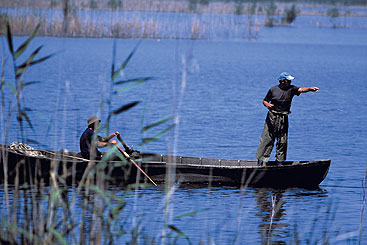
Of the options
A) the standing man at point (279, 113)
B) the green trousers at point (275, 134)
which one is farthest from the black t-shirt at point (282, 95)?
the green trousers at point (275, 134)

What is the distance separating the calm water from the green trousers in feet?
2.27

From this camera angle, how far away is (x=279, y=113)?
12219 mm

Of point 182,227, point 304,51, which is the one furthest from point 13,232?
point 304,51

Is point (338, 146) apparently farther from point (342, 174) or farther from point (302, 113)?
point (302, 113)

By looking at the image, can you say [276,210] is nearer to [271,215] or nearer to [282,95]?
[271,215]

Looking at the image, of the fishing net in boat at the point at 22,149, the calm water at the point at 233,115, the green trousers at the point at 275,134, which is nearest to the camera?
the calm water at the point at 233,115

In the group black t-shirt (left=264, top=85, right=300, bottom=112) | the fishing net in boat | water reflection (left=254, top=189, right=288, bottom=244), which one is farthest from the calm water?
black t-shirt (left=264, top=85, right=300, bottom=112)

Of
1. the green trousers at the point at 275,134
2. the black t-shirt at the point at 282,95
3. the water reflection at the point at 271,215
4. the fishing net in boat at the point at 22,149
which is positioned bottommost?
the water reflection at the point at 271,215

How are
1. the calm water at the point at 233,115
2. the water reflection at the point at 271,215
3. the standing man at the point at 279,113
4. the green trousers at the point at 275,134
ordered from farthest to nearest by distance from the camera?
the green trousers at the point at 275,134 → the standing man at the point at 279,113 → the calm water at the point at 233,115 → the water reflection at the point at 271,215

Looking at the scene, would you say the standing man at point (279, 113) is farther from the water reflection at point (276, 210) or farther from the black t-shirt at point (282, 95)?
the water reflection at point (276, 210)

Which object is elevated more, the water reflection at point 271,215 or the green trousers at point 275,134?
the green trousers at point 275,134

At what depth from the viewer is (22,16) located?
36.4m

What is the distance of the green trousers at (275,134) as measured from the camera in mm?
12320

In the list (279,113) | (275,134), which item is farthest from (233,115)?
(279,113)
